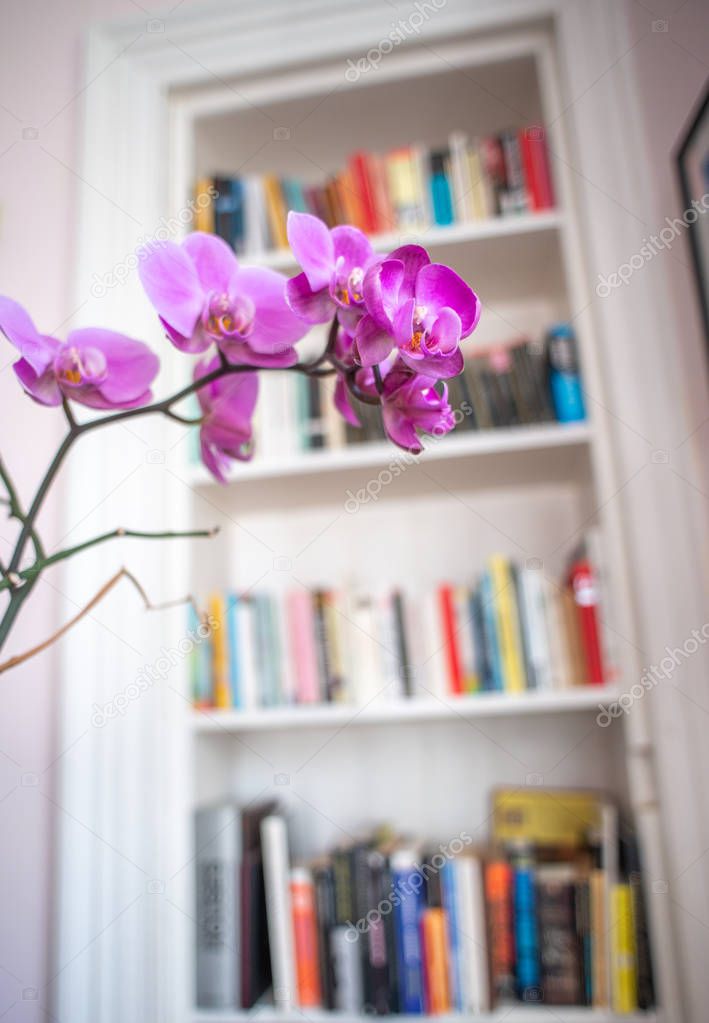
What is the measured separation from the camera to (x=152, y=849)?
1.19m

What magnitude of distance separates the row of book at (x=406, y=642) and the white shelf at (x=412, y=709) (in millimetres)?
30

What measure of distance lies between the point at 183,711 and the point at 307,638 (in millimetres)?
243

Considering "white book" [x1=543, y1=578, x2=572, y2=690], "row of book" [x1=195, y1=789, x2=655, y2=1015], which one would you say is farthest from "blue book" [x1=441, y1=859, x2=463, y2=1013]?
"white book" [x1=543, y1=578, x2=572, y2=690]

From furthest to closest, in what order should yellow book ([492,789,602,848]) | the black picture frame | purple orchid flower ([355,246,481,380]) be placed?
yellow book ([492,789,602,848]) < the black picture frame < purple orchid flower ([355,246,481,380])

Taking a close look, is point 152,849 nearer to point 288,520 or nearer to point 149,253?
point 288,520

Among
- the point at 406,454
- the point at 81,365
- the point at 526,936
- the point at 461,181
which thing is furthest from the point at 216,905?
the point at 461,181

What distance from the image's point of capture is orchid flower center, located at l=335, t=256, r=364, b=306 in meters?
0.40

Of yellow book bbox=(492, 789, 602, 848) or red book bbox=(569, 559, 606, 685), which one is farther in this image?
yellow book bbox=(492, 789, 602, 848)

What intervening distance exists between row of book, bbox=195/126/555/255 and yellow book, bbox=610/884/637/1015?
1.16m

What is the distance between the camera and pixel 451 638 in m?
1.28

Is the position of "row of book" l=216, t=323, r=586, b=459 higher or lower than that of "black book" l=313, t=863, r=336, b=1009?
higher

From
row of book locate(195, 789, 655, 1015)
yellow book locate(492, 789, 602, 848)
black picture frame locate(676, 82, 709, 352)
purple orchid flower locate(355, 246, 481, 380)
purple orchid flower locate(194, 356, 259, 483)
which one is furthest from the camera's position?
yellow book locate(492, 789, 602, 848)

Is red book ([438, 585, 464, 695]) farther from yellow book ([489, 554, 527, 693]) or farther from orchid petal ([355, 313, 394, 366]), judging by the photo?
orchid petal ([355, 313, 394, 366])

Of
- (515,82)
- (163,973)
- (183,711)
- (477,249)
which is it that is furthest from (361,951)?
(515,82)
